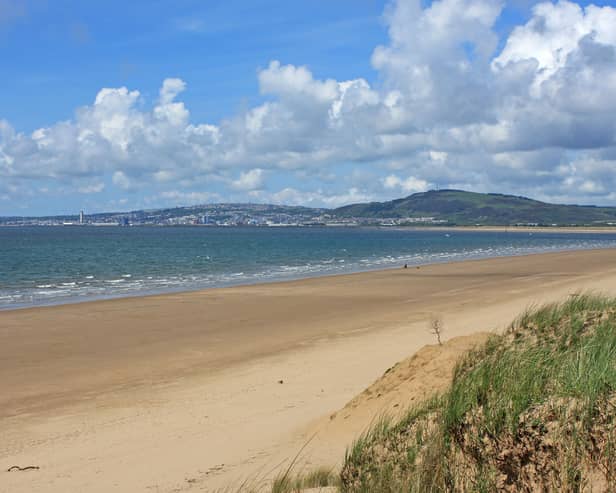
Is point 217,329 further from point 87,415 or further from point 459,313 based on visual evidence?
point 87,415

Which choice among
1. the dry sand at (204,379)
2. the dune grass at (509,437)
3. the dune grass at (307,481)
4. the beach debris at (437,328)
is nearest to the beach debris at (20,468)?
the dry sand at (204,379)

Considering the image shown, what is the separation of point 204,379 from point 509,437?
29.8ft

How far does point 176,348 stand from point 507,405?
510 inches

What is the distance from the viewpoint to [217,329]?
19.8 metres

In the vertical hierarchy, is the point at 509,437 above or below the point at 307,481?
above

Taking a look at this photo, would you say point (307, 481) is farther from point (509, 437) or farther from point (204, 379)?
point (204, 379)

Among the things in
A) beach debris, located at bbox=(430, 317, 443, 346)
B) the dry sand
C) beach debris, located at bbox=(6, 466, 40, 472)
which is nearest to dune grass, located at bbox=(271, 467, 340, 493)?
the dry sand

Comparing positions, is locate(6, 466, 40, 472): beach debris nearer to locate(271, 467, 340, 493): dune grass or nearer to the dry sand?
the dry sand

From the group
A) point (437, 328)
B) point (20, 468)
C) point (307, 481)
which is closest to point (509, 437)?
point (307, 481)

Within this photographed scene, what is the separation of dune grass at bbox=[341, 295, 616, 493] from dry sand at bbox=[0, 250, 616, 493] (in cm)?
198

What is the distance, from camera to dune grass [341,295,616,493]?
4395 mm

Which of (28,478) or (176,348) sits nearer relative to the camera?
(28,478)

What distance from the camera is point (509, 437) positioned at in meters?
4.52

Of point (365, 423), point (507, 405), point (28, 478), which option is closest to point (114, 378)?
point (28, 478)
